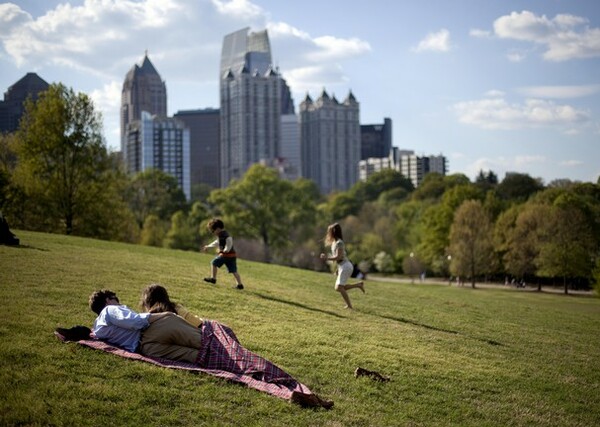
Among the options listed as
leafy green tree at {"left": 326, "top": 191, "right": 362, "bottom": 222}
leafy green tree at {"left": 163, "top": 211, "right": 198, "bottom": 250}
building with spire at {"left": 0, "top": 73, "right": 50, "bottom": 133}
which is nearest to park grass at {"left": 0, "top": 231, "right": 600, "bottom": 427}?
building with spire at {"left": 0, "top": 73, "right": 50, "bottom": 133}

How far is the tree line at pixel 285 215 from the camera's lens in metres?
41.1

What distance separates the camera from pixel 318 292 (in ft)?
64.9

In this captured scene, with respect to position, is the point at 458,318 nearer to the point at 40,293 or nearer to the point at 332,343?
the point at 332,343

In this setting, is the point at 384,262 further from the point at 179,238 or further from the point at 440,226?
the point at 179,238

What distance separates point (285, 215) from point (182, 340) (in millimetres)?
64917

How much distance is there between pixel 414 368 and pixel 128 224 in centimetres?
Result: 4343

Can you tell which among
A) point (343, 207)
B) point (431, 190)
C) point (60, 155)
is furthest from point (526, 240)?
point (343, 207)

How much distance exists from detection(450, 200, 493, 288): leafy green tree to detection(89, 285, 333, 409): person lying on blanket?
5388 cm

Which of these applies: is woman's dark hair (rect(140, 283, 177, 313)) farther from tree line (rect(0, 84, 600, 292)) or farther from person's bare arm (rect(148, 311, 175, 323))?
tree line (rect(0, 84, 600, 292))

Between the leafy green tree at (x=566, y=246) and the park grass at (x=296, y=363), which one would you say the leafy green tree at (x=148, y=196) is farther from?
the park grass at (x=296, y=363)

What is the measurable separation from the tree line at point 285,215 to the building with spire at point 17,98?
1129mm

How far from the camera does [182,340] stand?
891 cm

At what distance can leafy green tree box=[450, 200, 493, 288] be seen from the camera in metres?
60.4

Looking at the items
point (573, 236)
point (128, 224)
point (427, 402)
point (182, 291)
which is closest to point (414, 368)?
point (427, 402)
